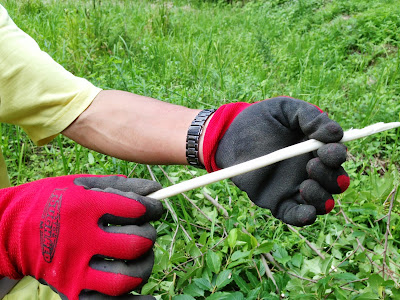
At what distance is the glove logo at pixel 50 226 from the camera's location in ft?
2.96

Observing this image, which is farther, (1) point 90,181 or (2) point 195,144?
(2) point 195,144

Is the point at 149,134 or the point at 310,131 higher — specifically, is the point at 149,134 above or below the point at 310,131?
below

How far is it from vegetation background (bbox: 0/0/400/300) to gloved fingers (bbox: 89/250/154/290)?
1.16 feet

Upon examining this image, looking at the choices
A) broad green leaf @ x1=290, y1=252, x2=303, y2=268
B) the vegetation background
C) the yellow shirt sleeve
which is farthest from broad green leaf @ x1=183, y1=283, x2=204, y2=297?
the yellow shirt sleeve

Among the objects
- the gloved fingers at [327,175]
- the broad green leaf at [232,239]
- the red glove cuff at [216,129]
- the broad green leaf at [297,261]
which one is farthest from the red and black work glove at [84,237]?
the broad green leaf at [297,261]

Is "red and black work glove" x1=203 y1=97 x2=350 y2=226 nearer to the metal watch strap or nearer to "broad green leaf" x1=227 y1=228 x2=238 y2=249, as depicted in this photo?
the metal watch strap

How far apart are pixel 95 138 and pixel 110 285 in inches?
25.2

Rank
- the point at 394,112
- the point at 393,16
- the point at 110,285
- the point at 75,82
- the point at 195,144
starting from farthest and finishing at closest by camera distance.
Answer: the point at 393,16
the point at 394,112
the point at 75,82
the point at 195,144
the point at 110,285

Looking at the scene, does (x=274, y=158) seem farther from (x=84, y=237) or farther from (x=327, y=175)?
(x=84, y=237)

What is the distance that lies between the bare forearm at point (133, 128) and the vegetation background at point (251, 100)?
345 mm

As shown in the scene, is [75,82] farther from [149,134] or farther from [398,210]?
[398,210]

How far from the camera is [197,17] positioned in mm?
5086

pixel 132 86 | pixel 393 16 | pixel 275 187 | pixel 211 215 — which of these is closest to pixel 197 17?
pixel 393 16

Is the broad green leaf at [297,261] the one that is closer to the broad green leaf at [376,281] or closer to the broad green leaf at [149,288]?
the broad green leaf at [376,281]
